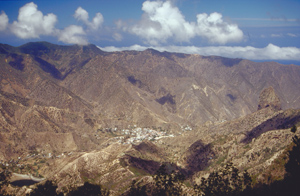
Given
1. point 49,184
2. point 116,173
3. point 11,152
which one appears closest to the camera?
point 49,184

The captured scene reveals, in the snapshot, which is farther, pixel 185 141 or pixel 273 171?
pixel 185 141

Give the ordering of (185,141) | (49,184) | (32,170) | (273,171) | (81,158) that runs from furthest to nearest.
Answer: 1. (185,141)
2. (32,170)
3. (81,158)
4. (273,171)
5. (49,184)

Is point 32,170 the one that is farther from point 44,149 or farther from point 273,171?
point 273,171

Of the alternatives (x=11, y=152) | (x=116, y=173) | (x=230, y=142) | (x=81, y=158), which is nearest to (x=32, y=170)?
(x=11, y=152)

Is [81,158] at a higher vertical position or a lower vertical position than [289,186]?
lower

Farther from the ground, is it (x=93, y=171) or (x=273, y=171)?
(x=273, y=171)

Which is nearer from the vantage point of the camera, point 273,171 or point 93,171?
point 273,171

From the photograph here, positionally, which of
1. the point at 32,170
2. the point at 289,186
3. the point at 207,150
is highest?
the point at 289,186

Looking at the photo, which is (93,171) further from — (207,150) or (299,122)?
(299,122)

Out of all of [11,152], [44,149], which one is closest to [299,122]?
[44,149]
